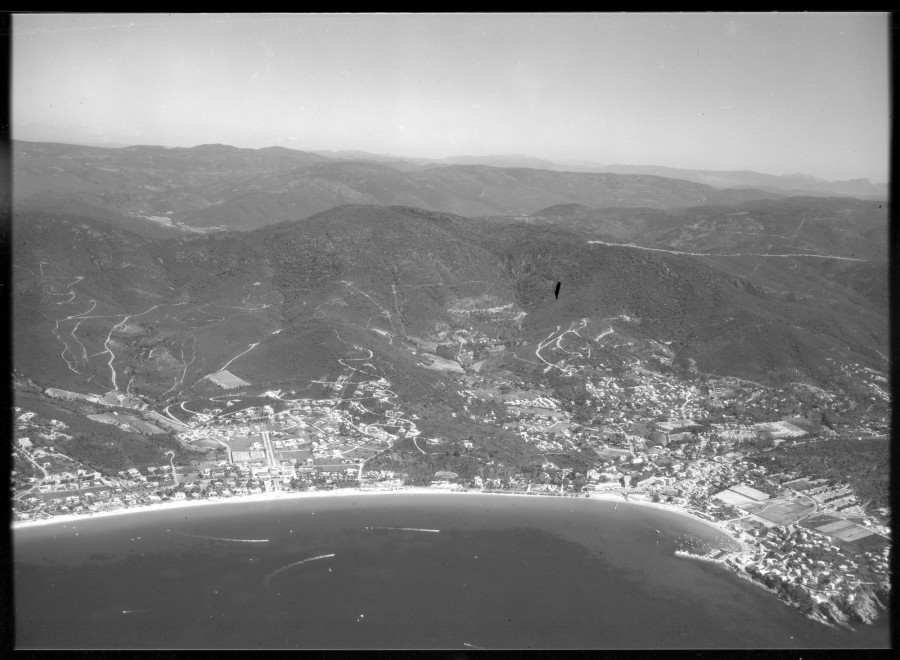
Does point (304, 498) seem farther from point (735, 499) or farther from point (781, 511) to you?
point (781, 511)

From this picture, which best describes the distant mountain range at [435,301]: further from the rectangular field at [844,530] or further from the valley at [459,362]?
the rectangular field at [844,530]

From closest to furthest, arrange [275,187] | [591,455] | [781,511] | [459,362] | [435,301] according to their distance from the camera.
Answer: [781,511] < [591,455] < [459,362] < [435,301] < [275,187]

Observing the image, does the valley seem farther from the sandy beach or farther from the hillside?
the hillside

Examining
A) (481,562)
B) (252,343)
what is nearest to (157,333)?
(252,343)

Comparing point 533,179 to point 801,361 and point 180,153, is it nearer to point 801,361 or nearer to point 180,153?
point 180,153

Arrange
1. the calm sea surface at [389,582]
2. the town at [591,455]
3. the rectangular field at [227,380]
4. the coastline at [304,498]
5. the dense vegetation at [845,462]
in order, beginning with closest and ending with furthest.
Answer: the calm sea surface at [389,582] → the town at [591,455] → the coastline at [304,498] → the dense vegetation at [845,462] → the rectangular field at [227,380]

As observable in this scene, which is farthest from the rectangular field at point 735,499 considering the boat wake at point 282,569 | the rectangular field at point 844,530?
the boat wake at point 282,569

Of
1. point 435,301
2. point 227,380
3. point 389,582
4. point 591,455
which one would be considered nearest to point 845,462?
point 591,455

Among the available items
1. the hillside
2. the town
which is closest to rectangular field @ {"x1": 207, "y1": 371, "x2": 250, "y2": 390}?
the town
